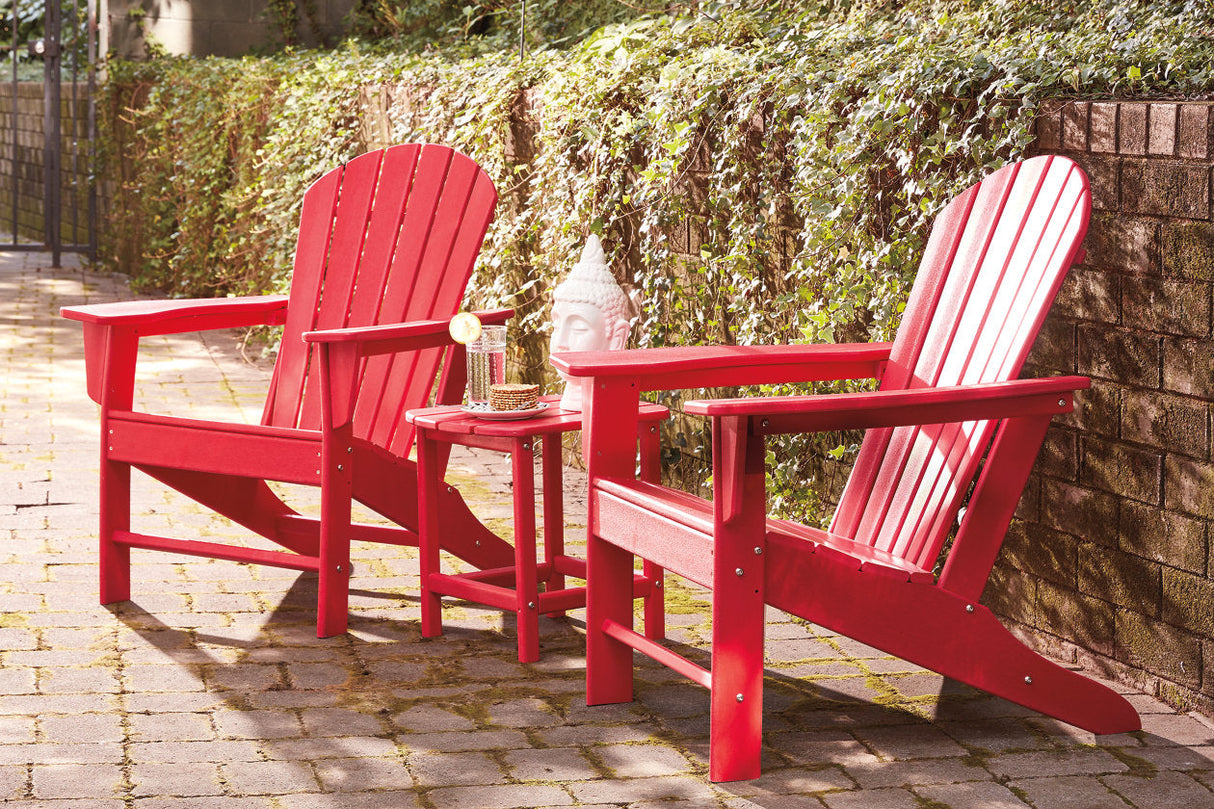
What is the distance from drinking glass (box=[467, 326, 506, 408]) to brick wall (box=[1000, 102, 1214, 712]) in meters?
1.20

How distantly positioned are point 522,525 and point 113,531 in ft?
3.63

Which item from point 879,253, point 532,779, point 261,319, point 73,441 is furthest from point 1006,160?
point 73,441

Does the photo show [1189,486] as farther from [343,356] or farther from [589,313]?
[343,356]

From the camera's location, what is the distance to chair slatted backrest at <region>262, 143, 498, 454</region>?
3975 millimetres

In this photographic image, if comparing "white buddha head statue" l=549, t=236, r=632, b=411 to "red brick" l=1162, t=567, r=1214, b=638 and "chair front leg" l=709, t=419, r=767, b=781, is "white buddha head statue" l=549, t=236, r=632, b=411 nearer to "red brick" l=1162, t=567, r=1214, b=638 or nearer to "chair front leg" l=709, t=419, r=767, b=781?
"chair front leg" l=709, t=419, r=767, b=781

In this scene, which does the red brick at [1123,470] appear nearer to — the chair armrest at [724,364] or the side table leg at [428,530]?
the chair armrest at [724,364]

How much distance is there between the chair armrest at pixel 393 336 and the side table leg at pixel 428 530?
0.23 metres

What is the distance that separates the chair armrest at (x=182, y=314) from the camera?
3719mm

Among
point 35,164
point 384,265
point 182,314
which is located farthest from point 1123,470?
point 35,164

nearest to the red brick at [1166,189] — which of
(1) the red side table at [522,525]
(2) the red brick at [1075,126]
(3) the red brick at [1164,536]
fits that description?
(2) the red brick at [1075,126]

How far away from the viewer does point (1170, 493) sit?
9.87 ft

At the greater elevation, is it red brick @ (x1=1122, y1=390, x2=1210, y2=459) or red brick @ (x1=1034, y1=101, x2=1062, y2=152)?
red brick @ (x1=1034, y1=101, x2=1062, y2=152)

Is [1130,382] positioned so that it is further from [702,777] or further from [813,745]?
[702,777]

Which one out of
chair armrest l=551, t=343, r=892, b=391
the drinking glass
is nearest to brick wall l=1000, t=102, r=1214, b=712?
chair armrest l=551, t=343, r=892, b=391
